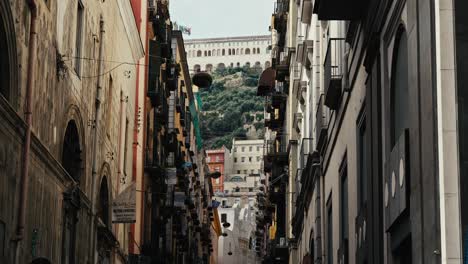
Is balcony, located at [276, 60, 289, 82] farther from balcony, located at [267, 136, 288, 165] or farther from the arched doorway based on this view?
the arched doorway

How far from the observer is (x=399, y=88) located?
51.1ft

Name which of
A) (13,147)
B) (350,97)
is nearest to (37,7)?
(13,147)

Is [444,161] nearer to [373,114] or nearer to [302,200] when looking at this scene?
[373,114]

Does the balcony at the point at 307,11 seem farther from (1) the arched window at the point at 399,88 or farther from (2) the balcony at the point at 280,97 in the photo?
(1) the arched window at the point at 399,88

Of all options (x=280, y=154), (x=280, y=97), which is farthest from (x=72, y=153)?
(x=280, y=97)

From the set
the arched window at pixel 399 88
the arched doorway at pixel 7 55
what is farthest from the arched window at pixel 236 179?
the arched window at pixel 399 88

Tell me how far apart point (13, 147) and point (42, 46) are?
124 inches

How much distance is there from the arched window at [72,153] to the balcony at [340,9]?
883cm

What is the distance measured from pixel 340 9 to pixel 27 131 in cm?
641

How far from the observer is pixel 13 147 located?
19.4 m

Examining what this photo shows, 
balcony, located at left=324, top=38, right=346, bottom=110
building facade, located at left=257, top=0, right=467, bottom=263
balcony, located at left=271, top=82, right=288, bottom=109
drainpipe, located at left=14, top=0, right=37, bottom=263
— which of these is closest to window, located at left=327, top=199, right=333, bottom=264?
building facade, located at left=257, top=0, right=467, bottom=263

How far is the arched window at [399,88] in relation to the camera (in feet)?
49.2

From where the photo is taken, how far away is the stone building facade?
19.4m

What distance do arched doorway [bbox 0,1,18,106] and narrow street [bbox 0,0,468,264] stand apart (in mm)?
29
